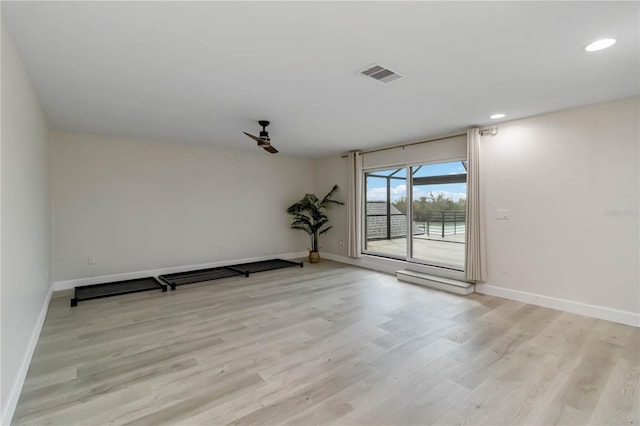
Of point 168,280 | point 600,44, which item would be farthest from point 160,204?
point 600,44

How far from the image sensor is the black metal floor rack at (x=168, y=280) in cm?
464

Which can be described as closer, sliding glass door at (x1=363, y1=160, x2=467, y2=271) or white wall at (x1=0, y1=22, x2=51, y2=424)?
white wall at (x1=0, y1=22, x2=51, y2=424)

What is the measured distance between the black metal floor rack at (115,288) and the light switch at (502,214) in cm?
528

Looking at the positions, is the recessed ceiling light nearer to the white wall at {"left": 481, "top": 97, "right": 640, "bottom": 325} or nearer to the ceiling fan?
the white wall at {"left": 481, "top": 97, "right": 640, "bottom": 325}

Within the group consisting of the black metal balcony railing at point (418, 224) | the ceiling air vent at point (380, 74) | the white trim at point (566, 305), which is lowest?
the white trim at point (566, 305)

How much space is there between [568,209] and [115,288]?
6.64m

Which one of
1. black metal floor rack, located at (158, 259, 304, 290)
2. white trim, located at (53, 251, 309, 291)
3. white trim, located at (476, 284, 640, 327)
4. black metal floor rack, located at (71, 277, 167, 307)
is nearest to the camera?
white trim, located at (476, 284, 640, 327)

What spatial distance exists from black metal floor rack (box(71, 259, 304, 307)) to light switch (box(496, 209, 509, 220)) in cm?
389

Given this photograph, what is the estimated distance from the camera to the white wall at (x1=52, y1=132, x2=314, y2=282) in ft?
16.6

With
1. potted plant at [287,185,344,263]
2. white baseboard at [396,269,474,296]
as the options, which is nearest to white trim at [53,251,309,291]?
potted plant at [287,185,344,263]

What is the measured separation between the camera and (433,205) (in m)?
5.81

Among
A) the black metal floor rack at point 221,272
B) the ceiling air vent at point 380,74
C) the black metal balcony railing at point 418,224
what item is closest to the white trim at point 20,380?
the black metal floor rack at point 221,272

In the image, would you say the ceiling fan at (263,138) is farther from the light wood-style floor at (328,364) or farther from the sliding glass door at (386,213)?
the sliding glass door at (386,213)

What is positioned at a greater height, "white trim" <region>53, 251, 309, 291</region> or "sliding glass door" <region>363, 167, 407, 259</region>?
"sliding glass door" <region>363, 167, 407, 259</region>
